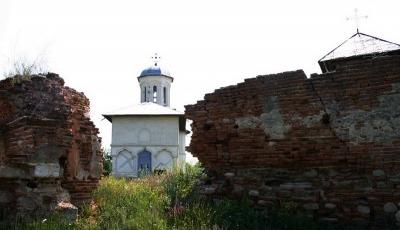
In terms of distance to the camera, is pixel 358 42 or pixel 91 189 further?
pixel 358 42

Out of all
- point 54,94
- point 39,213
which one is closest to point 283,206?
point 39,213

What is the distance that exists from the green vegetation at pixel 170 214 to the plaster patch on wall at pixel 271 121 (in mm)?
1174

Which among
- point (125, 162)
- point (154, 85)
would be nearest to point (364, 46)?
point (125, 162)

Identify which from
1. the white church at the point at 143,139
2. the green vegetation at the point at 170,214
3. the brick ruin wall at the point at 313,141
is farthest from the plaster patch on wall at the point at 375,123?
the white church at the point at 143,139

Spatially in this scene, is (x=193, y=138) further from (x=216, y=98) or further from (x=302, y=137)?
(x=302, y=137)

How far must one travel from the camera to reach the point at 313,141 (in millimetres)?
6551

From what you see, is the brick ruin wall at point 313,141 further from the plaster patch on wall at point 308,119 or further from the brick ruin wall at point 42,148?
the brick ruin wall at point 42,148

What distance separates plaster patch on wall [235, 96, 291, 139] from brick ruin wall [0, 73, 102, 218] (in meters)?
2.89

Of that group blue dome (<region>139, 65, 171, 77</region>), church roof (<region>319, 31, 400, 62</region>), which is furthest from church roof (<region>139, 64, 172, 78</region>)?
church roof (<region>319, 31, 400, 62</region>)

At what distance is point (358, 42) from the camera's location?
1540 centimetres

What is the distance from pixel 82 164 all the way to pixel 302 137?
366cm

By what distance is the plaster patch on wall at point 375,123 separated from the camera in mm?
6020

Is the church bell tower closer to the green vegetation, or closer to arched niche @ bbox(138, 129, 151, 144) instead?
arched niche @ bbox(138, 129, 151, 144)

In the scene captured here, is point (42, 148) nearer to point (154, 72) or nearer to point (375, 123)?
point (375, 123)
